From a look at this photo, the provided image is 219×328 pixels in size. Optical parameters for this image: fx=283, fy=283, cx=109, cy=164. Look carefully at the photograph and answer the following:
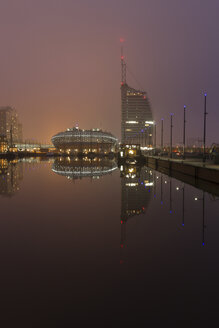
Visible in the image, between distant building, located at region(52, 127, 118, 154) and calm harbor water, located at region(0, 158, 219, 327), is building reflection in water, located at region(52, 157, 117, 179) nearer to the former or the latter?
calm harbor water, located at region(0, 158, 219, 327)

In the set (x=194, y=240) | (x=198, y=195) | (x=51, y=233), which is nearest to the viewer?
(x=194, y=240)

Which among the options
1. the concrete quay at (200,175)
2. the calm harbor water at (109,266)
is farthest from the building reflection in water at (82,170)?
the calm harbor water at (109,266)

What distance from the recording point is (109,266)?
6133mm

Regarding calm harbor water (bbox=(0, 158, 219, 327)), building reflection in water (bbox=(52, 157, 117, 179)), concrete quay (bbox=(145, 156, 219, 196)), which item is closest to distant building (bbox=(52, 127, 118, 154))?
building reflection in water (bbox=(52, 157, 117, 179))

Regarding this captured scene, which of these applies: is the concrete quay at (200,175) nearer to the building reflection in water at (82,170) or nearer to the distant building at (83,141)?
the building reflection in water at (82,170)

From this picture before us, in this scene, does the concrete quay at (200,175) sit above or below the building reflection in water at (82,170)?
above

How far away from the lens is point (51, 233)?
891 cm

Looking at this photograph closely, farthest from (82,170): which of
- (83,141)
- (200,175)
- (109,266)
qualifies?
(83,141)

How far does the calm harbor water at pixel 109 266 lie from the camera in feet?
14.5

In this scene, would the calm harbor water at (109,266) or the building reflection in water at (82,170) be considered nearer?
the calm harbor water at (109,266)

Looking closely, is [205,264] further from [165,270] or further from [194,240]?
[194,240]

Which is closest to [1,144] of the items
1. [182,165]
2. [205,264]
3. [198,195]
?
[182,165]

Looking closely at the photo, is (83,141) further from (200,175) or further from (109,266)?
(109,266)

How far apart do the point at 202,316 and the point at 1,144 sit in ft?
446
